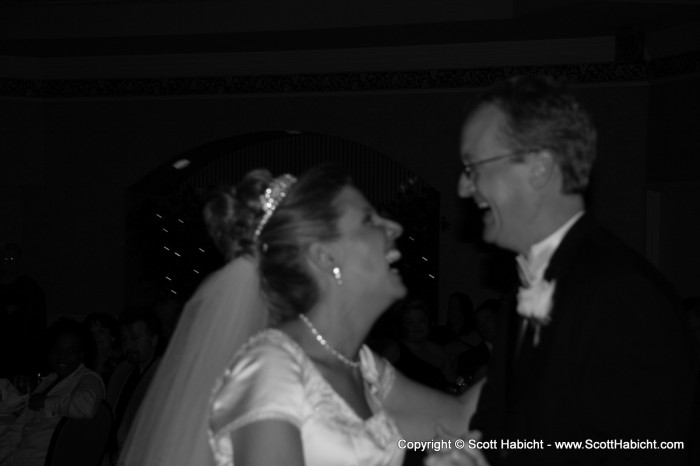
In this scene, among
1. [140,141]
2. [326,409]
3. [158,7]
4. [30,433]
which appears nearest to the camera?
[326,409]

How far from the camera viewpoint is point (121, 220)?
9.42 metres

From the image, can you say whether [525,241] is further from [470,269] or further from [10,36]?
[10,36]

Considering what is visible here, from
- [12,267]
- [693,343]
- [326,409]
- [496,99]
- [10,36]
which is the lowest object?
[12,267]

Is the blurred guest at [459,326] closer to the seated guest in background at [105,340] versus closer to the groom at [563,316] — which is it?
the seated guest in background at [105,340]

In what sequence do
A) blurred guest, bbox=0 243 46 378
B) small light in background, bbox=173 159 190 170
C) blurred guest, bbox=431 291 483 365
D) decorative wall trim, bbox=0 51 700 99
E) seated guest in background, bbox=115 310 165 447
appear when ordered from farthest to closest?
small light in background, bbox=173 159 190 170 < decorative wall trim, bbox=0 51 700 99 < blurred guest, bbox=431 291 483 365 < blurred guest, bbox=0 243 46 378 < seated guest in background, bbox=115 310 165 447

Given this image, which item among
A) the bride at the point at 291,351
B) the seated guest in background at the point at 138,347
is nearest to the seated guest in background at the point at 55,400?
the seated guest in background at the point at 138,347

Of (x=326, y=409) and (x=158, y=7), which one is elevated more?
(x=158, y=7)

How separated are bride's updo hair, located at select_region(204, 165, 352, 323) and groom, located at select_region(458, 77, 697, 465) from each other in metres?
0.28

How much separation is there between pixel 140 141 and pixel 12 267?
214cm

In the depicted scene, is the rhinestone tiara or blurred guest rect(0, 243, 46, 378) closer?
the rhinestone tiara

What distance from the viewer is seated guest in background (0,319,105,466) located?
516 cm

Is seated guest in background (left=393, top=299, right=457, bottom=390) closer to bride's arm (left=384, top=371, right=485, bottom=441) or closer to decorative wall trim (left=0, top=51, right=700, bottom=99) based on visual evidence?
decorative wall trim (left=0, top=51, right=700, bottom=99)

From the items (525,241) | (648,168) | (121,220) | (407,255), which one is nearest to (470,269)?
(407,255)

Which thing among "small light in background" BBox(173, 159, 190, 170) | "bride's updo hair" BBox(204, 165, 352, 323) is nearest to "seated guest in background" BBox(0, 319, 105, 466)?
"bride's updo hair" BBox(204, 165, 352, 323)
